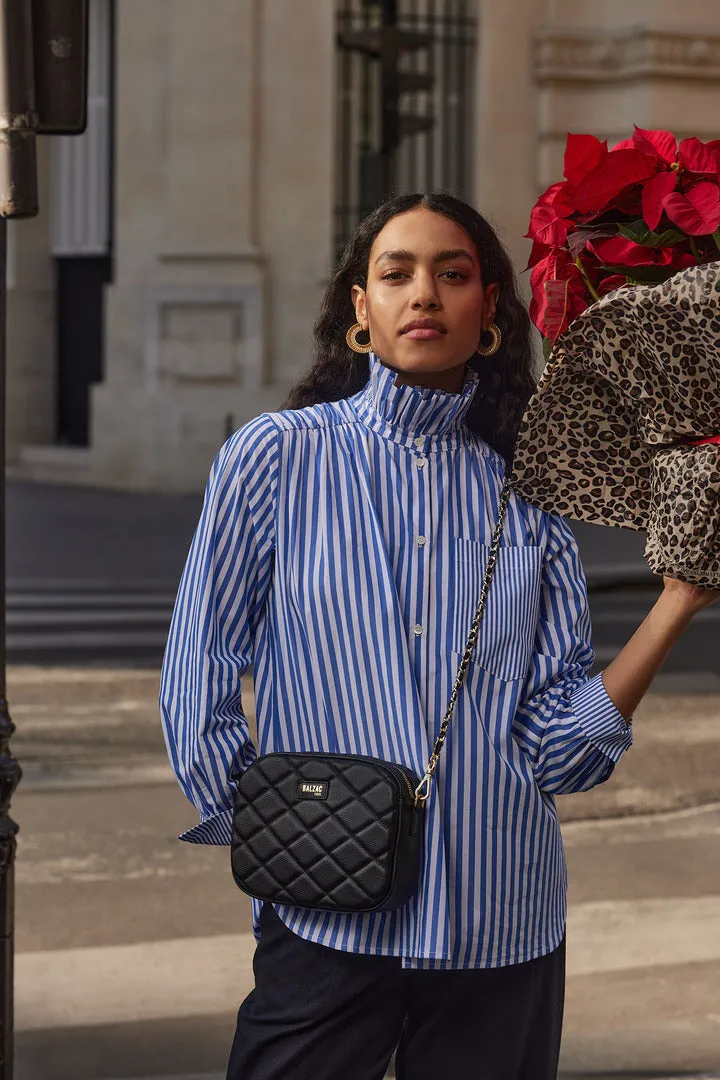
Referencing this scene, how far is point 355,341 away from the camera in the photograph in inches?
98.0

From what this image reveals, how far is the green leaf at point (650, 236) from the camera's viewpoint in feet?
7.20

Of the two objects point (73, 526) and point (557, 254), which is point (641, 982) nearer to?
point (557, 254)

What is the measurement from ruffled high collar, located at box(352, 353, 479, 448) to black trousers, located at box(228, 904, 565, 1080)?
704 mm

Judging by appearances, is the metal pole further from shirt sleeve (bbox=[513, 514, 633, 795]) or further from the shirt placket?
shirt sleeve (bbox=[513, 514, 633, 795])

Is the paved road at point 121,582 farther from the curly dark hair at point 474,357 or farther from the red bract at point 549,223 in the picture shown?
the red bract at point 549,223

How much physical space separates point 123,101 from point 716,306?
18.6m

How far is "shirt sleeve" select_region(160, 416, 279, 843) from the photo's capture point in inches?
89.1

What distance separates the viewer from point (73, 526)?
52.6 ft

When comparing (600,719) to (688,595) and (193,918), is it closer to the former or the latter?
(688,595)

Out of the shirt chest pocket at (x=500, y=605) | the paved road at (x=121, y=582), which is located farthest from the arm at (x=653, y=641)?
the paved road at (x=121, y=582)

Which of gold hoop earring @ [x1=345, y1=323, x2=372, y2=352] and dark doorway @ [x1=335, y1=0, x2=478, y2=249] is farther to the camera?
dark doorway @ [x1=335, y1=0, x2=478, y2=249]

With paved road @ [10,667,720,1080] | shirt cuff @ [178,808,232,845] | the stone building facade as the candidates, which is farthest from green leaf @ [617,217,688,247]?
the stone building facade

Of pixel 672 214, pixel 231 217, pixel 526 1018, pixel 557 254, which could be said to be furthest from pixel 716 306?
pixel 231 217

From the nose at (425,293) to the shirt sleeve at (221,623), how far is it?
0.27 m
